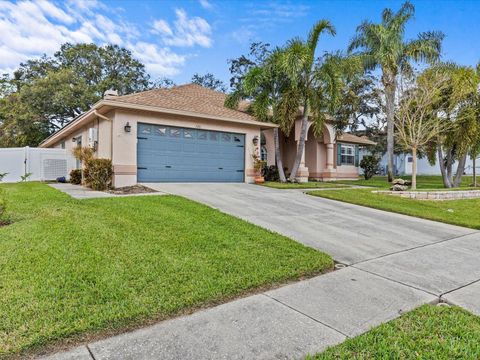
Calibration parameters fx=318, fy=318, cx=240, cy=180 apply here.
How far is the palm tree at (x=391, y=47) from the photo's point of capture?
17.9 m

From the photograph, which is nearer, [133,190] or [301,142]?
[133,190]

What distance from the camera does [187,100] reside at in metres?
14.2

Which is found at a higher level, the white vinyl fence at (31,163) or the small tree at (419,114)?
the small tree at (419,114)

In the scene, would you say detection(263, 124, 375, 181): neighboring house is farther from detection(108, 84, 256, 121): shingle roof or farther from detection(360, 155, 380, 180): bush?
detection(108, 84, 256, 121): shingle roof

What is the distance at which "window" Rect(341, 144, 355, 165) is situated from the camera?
2147 cm

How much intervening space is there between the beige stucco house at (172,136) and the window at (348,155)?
598cm

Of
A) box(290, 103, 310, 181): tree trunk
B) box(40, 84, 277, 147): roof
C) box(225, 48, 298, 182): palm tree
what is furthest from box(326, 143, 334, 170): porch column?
box(40, 84, 277, 147): roof

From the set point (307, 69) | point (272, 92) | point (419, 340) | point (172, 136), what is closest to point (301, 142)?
point (272, 92)

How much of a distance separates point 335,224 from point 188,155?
24.6ft

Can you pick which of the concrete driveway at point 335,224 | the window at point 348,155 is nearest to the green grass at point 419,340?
the concrete driveway at point 335,224

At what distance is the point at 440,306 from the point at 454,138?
14.5 m

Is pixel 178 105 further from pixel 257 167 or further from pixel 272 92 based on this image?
pixel 257 167

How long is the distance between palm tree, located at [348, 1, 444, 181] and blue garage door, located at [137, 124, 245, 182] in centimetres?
978

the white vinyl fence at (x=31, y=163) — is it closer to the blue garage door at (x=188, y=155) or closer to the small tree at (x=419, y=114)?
the blue garage door at (x=188, y=155)
